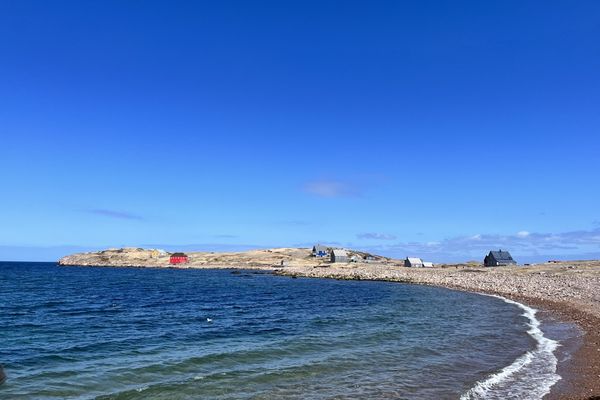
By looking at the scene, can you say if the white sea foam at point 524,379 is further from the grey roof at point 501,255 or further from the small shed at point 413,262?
the small shed at point 413,262

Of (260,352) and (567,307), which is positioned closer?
(260,352)

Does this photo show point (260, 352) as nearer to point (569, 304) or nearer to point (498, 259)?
point (569, 304)

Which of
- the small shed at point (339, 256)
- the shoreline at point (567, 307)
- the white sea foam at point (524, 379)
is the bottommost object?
the white sea foam at point (524, 379)

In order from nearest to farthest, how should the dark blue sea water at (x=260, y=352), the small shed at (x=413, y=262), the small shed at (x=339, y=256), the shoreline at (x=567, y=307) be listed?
the shoreline at (x=567, y=307) → the dark blue sea water at (x=260, y=352) → the small shed at (x=413, y=262) → the small shed at (x=339, y=256)

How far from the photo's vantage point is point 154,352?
2742 centimetres

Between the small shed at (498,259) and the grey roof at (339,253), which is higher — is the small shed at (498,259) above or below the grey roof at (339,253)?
below

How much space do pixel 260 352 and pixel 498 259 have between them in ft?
433

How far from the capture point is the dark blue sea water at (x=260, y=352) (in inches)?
792

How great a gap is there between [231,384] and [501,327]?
25326 mm

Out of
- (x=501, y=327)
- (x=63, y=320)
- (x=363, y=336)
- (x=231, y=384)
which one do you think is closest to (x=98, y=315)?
(x=63, y=320)

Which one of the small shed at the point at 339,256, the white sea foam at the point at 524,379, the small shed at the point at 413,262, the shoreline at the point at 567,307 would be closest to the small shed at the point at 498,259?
the small shed at the point at 413,262

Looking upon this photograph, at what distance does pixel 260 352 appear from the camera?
27.8m

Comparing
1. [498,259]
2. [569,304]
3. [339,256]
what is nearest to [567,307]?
[569,304]

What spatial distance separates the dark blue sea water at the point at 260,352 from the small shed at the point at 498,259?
102 meters
